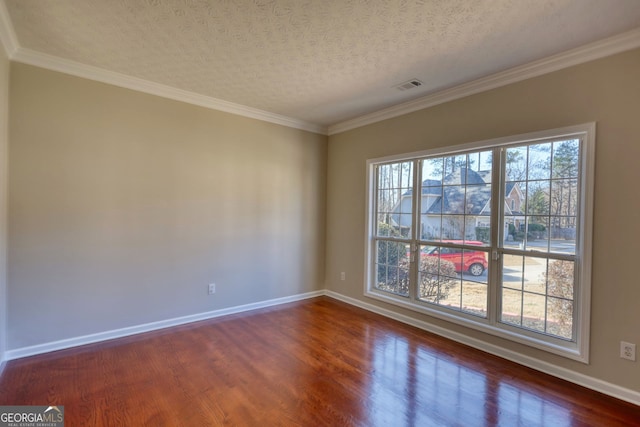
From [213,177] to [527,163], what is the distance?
3321 millimetres

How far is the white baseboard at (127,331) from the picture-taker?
2.58 m

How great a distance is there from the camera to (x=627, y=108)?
2.14m

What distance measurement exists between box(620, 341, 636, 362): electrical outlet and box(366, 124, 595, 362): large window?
0.68ft

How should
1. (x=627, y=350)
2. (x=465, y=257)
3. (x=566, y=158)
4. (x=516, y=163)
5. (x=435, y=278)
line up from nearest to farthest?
(x=627, y=350), (x=566, y=158), (x=516, y=163), (x=465, y=257), (x=435, y=278)

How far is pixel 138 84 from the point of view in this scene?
3.02m

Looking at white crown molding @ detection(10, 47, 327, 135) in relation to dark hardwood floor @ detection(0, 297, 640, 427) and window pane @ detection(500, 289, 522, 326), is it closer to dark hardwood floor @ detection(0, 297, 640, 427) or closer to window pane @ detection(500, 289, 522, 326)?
dark hardwood floor @ detection(0, 297, 640, 427)

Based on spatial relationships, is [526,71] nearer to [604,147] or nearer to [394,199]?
[604,147]

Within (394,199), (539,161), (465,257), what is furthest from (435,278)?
(539,161)

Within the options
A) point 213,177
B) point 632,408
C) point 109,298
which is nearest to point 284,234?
point 213,177

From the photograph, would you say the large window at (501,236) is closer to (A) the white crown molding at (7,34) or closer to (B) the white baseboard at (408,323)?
(B) the white baseboard at (408,323)

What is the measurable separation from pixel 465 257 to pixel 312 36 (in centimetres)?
259

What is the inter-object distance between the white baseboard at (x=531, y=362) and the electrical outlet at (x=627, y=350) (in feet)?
0.76

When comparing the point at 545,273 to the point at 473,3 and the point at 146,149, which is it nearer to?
the point at 473,3

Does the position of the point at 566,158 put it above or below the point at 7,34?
below
